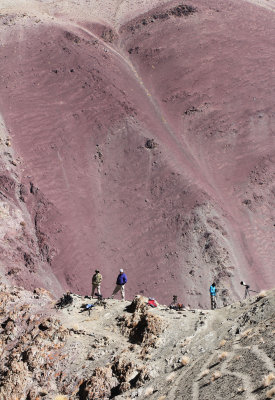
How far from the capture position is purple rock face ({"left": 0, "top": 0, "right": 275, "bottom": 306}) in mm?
32625

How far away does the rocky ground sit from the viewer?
34.2ft

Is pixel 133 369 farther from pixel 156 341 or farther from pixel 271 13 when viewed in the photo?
pixel 271 13

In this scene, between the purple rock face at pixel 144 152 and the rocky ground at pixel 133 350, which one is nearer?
the rocky ground at pixel 133 350

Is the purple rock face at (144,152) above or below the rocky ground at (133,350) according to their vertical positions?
above

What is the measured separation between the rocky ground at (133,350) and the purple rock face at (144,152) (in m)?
12.7

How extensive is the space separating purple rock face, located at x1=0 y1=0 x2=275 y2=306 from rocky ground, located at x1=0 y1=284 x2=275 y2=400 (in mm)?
12663

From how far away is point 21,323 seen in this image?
1619cm

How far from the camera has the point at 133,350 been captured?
13898 mm

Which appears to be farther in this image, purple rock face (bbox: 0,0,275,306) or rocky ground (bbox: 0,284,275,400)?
purple rock face (bbox: 0,0,275,306)

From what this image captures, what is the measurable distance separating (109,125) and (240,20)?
24371mm

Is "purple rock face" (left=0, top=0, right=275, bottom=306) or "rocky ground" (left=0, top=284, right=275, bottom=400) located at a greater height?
"purple rock face" (left=0, top=0, right=275, bottom=306)

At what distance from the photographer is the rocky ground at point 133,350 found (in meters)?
10.4

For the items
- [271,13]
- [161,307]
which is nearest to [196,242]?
[161,307]

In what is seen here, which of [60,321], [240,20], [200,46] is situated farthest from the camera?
[240,20]
